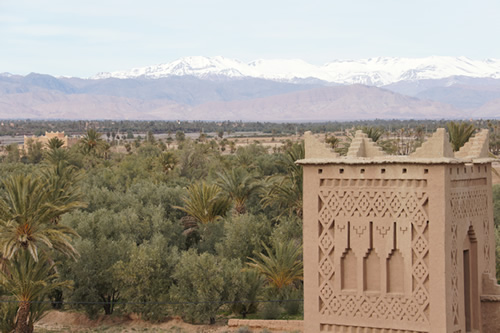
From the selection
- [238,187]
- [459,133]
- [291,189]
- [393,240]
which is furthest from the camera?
[238,187]

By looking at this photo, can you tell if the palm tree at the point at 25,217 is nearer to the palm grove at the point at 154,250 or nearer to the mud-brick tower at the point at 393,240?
the palm grove at the point at 154,250

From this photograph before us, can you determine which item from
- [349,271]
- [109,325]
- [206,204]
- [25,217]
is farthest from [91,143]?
[349,271]

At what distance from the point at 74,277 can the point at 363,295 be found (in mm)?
17027

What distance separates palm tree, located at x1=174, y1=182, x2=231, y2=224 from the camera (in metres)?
34.5

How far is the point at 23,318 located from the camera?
24844 mm

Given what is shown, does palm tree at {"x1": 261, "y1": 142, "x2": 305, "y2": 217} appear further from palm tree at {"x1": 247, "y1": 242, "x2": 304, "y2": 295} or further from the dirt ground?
the dirt ground

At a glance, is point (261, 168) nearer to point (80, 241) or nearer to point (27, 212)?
point (80, 241)

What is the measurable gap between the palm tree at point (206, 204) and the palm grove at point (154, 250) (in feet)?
0.17

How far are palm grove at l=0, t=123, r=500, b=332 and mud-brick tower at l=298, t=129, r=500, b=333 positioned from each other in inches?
483

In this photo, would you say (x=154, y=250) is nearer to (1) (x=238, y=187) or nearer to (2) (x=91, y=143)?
(1) (x=238, y=187)

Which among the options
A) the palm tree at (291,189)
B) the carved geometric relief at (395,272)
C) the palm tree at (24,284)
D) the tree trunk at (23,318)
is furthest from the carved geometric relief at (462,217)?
the palm tree at (291,189)

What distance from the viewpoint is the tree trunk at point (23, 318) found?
24.7 meters

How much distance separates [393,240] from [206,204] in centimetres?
2188

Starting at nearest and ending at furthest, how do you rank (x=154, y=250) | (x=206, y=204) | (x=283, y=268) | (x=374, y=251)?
1. (x=374, y=251)
2. (x=283, y=268)
3. (x=154, y=250)
4. (x=206, y=204)
